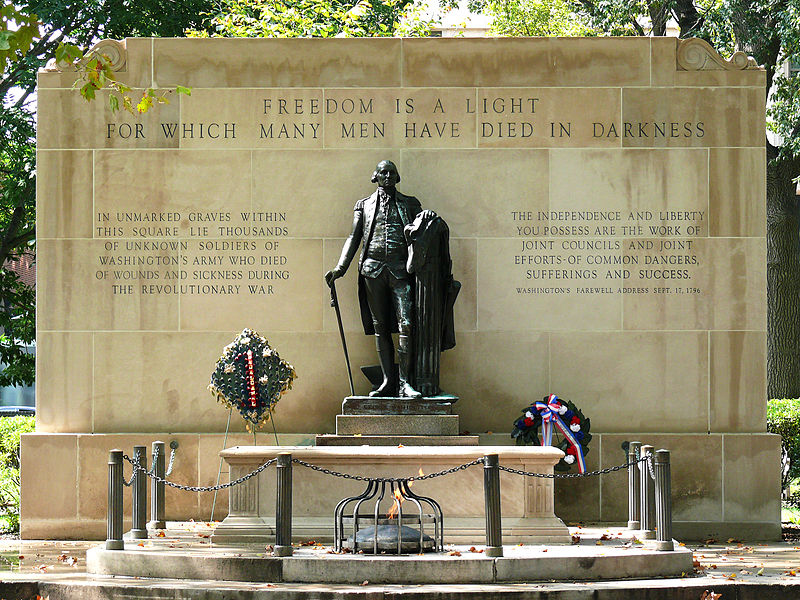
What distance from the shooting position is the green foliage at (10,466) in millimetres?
17594

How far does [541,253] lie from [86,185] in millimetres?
6162

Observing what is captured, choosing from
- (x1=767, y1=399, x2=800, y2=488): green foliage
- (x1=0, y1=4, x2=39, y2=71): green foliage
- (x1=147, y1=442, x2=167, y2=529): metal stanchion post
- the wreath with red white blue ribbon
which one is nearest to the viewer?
(x1=0, y1=4, x2=39, y2=71): green foliage

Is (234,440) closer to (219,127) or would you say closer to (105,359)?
(105,359)

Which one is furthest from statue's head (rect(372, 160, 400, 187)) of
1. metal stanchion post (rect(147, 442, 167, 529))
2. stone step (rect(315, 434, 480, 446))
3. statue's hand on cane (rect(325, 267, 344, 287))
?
metal stanchion post (rect(147, 442, 167, 529))

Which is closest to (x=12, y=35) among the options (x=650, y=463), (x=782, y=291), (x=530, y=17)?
(x=650, y=463)

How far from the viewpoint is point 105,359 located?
16.5 metres

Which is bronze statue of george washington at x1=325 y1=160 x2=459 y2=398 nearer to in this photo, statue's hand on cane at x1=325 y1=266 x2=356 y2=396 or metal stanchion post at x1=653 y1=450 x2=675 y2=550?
statue's hand on cane at x1=325 y1=266 x2=356 y2=396

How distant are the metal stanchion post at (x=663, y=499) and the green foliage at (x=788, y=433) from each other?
7353 mm

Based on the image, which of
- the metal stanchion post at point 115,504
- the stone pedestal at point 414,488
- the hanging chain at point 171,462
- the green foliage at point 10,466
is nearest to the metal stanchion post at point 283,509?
the stone pedestal at point 414,488

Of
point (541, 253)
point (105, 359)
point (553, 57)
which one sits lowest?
point (105, 359)

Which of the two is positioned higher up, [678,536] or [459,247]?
[459,247]

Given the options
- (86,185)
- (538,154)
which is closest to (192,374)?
(86,185)

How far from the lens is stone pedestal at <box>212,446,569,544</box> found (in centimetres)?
1361

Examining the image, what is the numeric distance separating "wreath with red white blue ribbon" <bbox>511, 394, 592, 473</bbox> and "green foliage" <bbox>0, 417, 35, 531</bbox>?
7.14 meters
